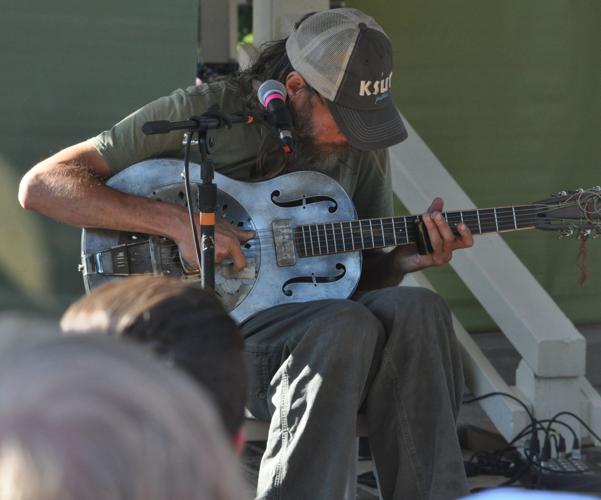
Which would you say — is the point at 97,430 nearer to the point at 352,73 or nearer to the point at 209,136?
the point at 209,136

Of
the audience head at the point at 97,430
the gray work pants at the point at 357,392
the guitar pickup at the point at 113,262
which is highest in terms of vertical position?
the guitar pickup at the point at 113,262

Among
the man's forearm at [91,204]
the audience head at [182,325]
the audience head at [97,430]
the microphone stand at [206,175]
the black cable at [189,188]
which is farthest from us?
the man's forearm at [91,204]

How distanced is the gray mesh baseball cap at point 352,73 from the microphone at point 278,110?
394mm

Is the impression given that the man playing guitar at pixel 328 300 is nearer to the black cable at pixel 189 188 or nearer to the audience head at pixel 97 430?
the black cable at pixel 189 188

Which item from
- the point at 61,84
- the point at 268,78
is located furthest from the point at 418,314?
the point at 61,84

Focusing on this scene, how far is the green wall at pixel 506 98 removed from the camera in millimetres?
4223

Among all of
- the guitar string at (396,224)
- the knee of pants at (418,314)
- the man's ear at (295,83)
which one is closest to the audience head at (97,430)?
the knee of pants at (418,314)

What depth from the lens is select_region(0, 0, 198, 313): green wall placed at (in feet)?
10.3

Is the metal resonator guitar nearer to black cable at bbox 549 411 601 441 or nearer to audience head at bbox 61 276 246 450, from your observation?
black cable at bbox 549 411 601 441

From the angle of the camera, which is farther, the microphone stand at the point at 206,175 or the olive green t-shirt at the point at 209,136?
the olive green t-shirt at the point at 209,136

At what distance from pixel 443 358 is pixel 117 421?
204 centimetres

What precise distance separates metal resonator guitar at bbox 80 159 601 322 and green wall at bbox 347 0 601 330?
1.37 metres

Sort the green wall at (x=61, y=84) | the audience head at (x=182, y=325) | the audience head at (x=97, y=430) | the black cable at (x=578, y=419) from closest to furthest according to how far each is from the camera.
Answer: the audience head at (x=97, y=430) < the audience head at (x=182, y=325) < the green wall at (x=61, y=84) < the black cable at (x=578, y=419)

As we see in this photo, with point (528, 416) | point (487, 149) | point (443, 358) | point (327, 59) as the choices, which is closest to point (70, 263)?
point (327, 59)
